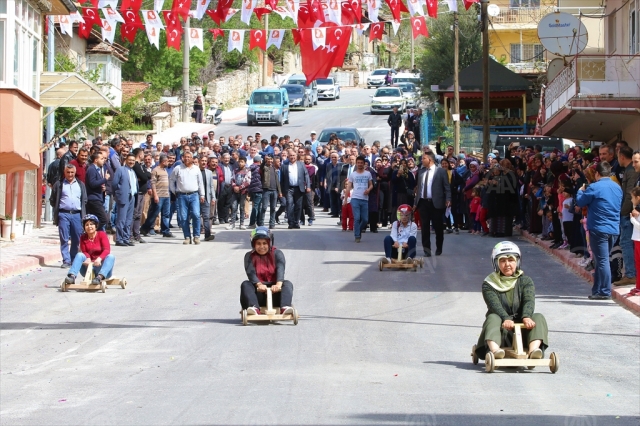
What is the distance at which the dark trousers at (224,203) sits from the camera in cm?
2830

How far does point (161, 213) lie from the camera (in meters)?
25.3

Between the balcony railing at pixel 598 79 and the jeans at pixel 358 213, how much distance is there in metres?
5.68

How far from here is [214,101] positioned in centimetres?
7138

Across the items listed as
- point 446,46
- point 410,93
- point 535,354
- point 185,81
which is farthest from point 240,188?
point 410,93

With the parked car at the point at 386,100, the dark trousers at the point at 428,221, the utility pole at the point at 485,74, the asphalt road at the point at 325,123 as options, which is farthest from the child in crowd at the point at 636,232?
the parked car at the point at 386,100

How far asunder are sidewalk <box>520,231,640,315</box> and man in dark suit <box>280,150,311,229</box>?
5802 mm

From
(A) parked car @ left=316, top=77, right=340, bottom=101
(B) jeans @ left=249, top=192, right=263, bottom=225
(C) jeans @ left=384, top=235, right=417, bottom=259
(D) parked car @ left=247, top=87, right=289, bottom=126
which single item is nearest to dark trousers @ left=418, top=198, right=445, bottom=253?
(C) jeans @ left=384, top=235, right=417, bottom=259

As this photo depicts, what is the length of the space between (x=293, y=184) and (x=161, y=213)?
13.0 ft

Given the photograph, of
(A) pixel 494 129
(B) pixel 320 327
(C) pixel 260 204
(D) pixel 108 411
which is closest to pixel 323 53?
(C) pixel 260 204

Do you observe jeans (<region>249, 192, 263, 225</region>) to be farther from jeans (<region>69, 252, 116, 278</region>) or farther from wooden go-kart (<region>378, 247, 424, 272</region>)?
jeans (<region>69, 252, 116, 278</region>)

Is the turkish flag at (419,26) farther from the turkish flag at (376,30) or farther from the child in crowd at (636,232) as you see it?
the child in crowd at (636,232)

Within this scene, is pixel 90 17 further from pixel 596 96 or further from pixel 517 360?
pixel 517 360

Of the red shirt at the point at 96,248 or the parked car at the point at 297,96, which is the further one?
the parked car at the point at 297,96

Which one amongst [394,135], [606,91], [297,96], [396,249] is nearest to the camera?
[396,249]
